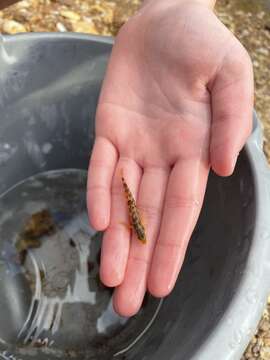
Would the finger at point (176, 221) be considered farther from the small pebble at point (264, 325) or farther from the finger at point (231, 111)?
the small pebble at point (264, 325)

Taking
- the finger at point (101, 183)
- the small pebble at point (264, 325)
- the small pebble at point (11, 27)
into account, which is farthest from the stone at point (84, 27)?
the small pebble at point (264, 325)

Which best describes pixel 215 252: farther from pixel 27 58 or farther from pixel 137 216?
pixel 27 58

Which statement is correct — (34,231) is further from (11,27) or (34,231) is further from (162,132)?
(11,27)

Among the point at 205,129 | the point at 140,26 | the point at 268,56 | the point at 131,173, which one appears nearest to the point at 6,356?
the point at 131,173

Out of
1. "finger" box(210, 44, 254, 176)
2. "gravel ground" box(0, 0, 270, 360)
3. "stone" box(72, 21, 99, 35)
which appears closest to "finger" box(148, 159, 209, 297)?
"finger" box(210, 44, 254, 176)

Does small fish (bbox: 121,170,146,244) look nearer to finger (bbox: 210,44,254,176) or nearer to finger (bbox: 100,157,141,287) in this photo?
finger (bbox: 100,157,141,287)
